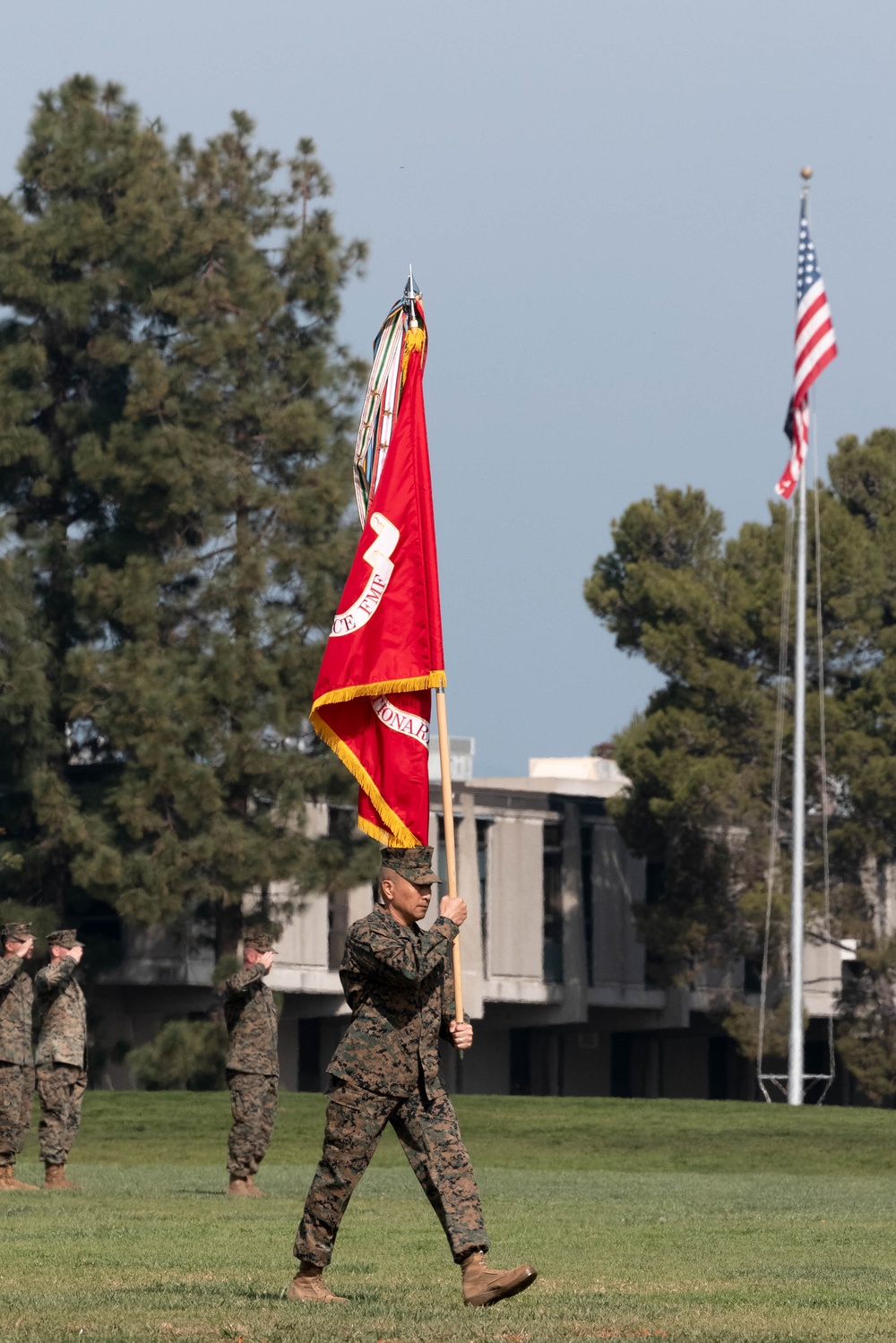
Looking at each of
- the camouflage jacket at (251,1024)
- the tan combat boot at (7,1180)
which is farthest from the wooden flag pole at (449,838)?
the tan combat boot at (7,1180)

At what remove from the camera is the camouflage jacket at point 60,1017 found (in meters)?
17.3

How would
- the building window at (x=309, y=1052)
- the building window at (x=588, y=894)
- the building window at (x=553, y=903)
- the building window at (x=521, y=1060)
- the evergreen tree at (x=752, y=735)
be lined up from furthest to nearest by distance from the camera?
the building window at (x=521, y=1060) → the building window at (x=588, y=894) → the building window at (x=553, y=903) → the building window at (x=309, y=1052) → the evergreen tree at (x=752, y=735)

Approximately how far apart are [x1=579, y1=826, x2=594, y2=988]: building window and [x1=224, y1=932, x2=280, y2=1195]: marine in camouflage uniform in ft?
118

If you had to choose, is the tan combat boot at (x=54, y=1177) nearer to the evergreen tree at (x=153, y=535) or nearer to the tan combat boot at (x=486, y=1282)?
the tan combat boot at (x=486, y=1282)

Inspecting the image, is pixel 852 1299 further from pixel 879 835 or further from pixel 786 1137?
pixel 879 835

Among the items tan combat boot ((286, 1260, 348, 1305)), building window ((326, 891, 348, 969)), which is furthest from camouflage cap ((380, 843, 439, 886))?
building window ((326, 891, 348, 969))

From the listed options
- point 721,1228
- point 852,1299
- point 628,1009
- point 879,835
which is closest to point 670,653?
point 879,835

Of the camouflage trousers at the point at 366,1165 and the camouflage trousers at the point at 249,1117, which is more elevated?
the camouflage trousers at the point at 366,1165

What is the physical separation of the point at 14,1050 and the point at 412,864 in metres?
9.55

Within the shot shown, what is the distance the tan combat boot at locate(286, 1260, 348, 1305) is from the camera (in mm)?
8961

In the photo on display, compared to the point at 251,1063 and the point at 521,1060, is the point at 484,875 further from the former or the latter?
the point at 251,1063

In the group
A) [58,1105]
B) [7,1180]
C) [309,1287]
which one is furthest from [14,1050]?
[309,1287]

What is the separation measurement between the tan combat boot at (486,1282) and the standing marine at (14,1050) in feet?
29.3

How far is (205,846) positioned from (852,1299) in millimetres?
29639
